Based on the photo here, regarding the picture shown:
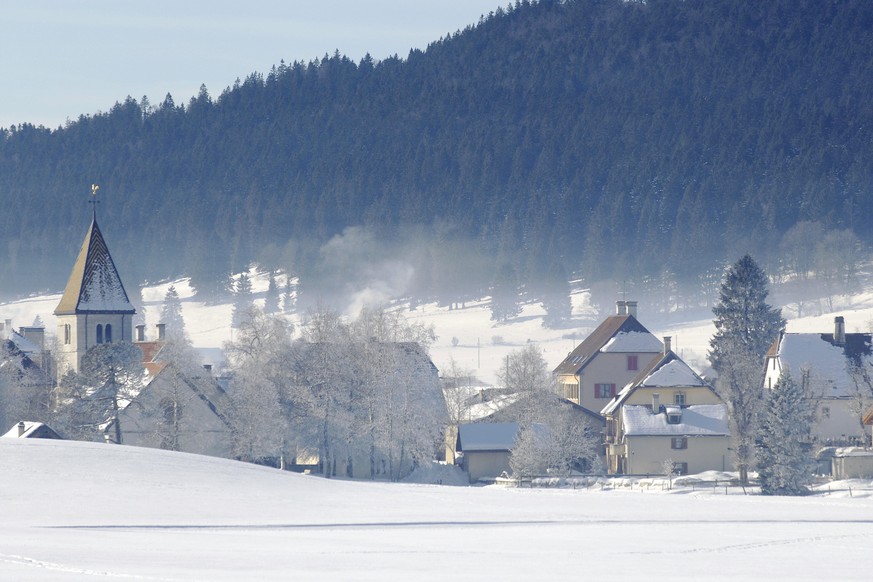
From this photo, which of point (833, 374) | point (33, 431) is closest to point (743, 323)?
point (833, 374)

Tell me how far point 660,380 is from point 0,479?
154 feet

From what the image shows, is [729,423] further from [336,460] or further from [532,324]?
[532,324]

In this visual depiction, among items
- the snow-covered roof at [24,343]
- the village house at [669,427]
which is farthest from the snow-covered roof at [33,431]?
the snow-covered roof at [24,343]

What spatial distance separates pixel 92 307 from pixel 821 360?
154 ft

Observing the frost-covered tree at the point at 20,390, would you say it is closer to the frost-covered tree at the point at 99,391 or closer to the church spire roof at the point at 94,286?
the frost-covered tree at the point at 99,391

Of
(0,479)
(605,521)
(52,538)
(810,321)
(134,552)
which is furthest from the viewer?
(810,321)

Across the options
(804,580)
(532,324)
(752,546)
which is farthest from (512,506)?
(532,324)

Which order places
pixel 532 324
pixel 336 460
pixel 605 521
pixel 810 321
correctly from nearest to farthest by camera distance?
pixel 605 521, pixel 336 460, pixel 810 321, pixel 532 324

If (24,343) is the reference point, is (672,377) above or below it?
below

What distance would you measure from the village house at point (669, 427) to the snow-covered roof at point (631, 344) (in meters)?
16.4

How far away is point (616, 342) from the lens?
116 m

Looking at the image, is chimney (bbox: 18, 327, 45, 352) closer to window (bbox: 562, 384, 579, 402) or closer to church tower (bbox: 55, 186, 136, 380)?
church tower (bbox: 55, 186, 136, 380)

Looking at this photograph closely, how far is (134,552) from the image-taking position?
41.4 metres

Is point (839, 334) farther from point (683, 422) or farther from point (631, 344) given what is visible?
point (631, 344)
